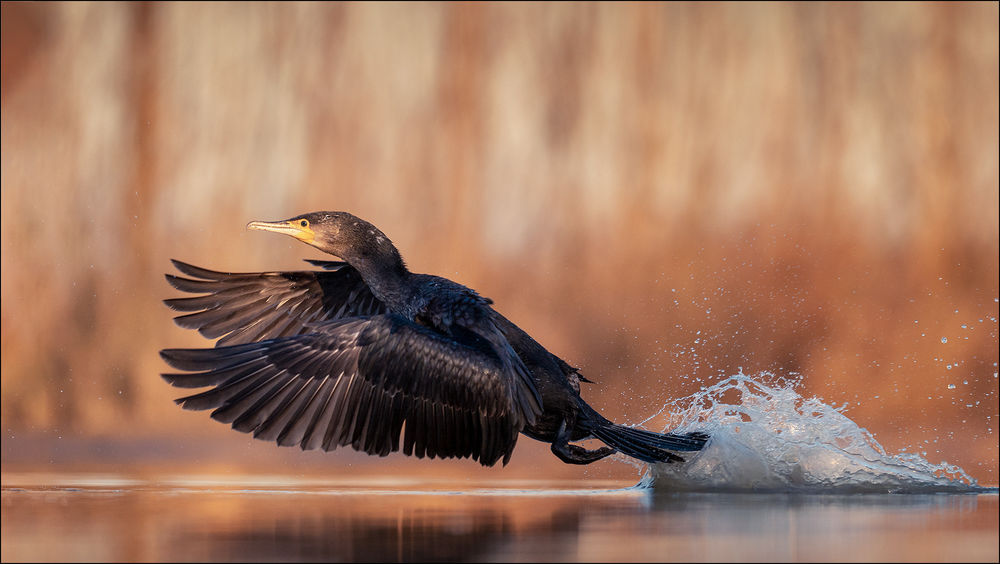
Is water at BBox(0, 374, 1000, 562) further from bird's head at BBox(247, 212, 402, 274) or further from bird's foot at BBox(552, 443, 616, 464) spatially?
bird's head at BBox(247, 212, 402, 274)

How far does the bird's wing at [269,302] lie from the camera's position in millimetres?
6000

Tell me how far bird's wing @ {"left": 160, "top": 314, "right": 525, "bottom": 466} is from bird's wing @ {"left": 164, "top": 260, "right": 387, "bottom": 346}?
1.37 m

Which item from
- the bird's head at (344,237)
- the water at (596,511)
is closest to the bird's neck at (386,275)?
→ the bird's head at (344,237)

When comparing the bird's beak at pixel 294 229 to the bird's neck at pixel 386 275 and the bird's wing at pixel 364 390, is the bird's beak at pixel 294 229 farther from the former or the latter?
the bird's wing at pixel 364 390

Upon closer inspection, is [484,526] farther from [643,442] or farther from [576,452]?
[643,442]

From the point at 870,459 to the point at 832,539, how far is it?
2.40 metres

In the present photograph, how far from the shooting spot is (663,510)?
14.4ft

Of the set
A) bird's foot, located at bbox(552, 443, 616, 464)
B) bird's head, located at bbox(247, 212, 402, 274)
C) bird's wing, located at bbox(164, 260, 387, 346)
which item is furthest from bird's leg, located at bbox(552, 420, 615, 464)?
bird's wing, located at bbox(164, 260, 387, 346)

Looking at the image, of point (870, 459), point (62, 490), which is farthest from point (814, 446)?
point (62, 490)

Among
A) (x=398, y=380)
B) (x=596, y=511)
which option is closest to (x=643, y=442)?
(x=596, y=511)

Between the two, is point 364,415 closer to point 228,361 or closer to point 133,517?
point 228,361

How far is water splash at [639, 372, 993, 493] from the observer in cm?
551

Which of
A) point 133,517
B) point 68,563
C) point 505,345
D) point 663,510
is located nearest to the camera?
point 68,563

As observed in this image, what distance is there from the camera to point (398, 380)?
4.66 metres
